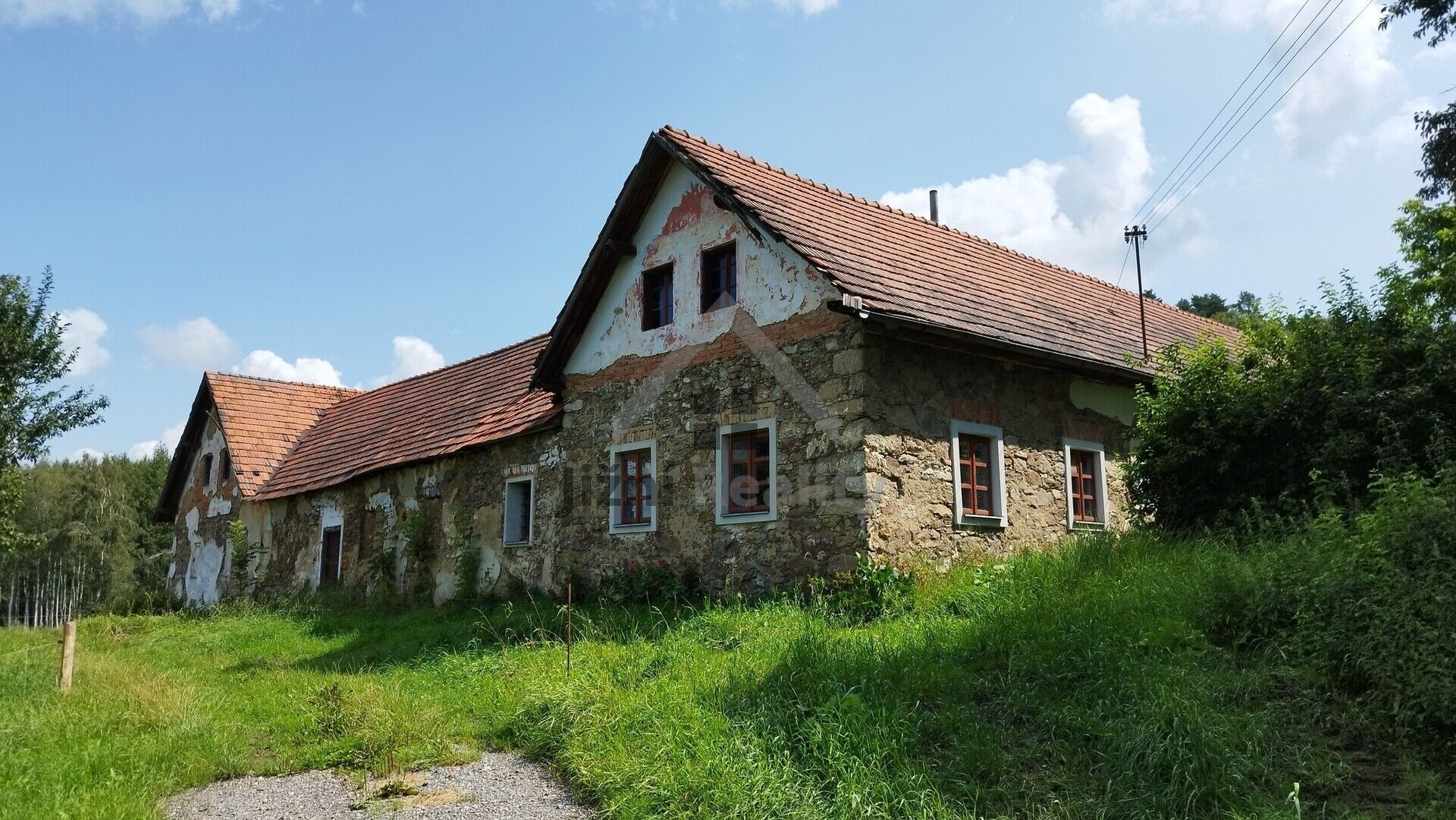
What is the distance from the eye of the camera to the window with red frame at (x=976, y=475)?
12.1 m

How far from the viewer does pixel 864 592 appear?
10.6 meters

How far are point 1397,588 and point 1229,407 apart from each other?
4.59m

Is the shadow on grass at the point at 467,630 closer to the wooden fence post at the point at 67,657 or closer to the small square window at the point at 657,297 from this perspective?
the wooden fence post at the point at 67,657

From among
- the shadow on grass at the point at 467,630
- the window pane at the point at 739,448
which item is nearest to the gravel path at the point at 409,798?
the shadow on grass at the point at 467,630

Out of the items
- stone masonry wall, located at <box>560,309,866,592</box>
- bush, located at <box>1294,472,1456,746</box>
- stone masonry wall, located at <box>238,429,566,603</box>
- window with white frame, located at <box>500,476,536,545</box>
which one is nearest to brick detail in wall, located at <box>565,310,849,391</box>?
stone masonry wall, located at <box>560,309,866,592</box>

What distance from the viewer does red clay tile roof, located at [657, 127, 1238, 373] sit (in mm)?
11984

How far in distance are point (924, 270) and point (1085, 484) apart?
12.3 feet

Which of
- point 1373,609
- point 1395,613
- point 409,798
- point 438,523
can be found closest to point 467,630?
point 438,523

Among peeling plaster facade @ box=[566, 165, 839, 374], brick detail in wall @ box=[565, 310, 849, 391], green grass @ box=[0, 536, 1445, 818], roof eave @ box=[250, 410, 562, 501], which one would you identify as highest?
peeling plaster facade @ box=[566, 165, 839, 374]

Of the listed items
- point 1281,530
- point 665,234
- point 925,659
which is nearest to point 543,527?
point 665,234

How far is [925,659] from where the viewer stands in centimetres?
783

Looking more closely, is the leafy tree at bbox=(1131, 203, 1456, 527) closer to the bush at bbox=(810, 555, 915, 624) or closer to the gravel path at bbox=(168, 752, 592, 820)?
the bush at bbox=(810, 555, 915, 624)

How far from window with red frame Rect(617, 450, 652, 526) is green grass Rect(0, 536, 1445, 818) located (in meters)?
2.54

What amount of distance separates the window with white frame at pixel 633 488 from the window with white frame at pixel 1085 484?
556 cm
